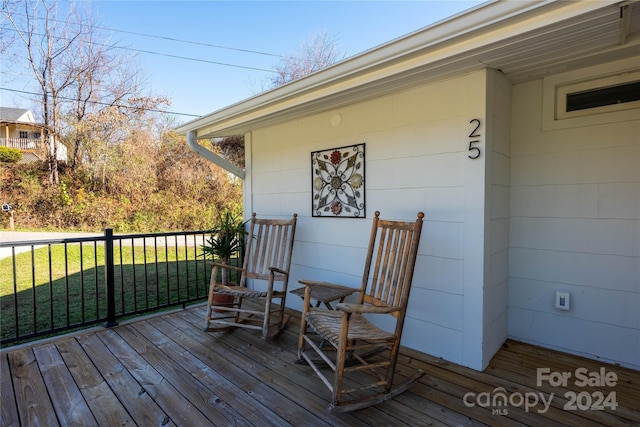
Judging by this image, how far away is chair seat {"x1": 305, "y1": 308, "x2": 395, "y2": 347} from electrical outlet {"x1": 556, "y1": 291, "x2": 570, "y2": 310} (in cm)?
143

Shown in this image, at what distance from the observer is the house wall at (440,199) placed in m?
2.16

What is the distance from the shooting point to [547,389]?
1.95 m

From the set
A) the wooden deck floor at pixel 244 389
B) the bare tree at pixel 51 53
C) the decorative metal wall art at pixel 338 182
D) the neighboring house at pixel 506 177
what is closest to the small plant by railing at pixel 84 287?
the wooden deck floor at pixel 244 389

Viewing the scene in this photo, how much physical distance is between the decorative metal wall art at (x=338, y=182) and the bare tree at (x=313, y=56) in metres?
5.87

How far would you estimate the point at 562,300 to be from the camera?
2.36 m

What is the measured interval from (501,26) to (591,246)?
1.71 metres

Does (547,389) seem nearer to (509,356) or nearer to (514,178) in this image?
(509,356)

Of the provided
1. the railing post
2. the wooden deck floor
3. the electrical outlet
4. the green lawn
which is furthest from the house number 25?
the railing post

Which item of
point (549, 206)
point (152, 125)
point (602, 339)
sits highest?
point (152, 125)

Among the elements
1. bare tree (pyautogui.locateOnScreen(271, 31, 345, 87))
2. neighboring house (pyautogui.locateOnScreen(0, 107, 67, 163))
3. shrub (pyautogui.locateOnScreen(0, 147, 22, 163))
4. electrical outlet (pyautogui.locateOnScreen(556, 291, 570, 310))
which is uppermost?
bare tree (pyautogui.locateOnScreen(271, 31, 345, 87))

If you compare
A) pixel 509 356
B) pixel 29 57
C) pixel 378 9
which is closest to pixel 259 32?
pixel 378 9

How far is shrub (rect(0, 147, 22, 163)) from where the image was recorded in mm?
8875

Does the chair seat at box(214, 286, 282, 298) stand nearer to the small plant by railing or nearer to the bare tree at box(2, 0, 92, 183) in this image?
the small plant by railing

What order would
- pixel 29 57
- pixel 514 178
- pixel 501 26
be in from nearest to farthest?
1. pixel 501 26
2. pixel 514 178
3. pixel 29 57
